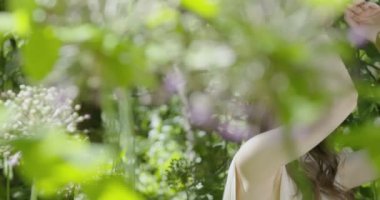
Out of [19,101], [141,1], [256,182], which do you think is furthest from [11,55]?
[141,1]

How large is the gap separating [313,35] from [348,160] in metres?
1.29

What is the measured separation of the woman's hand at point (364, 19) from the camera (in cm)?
137

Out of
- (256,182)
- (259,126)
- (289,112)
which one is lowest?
(256,182)

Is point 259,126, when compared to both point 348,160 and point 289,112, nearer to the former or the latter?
point 348,160

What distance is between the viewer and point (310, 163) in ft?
5.49

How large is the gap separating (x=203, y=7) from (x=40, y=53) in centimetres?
8

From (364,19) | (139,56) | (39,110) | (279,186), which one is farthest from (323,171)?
(139,56)

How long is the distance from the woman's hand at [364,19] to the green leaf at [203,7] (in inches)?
36.0

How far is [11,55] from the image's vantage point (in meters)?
1.68

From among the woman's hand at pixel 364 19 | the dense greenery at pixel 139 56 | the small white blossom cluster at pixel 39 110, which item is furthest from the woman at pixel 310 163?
the dense greenery at pixel 139 56

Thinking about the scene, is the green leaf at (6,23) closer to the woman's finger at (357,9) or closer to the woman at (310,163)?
the woman at (310,163)

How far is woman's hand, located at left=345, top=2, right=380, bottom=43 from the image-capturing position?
1369 millimetres

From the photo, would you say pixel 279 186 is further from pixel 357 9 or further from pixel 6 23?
pixel 6 23

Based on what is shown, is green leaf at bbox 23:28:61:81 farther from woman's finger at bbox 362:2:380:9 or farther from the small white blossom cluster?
woman's finger at bbox 362:2:380:9
